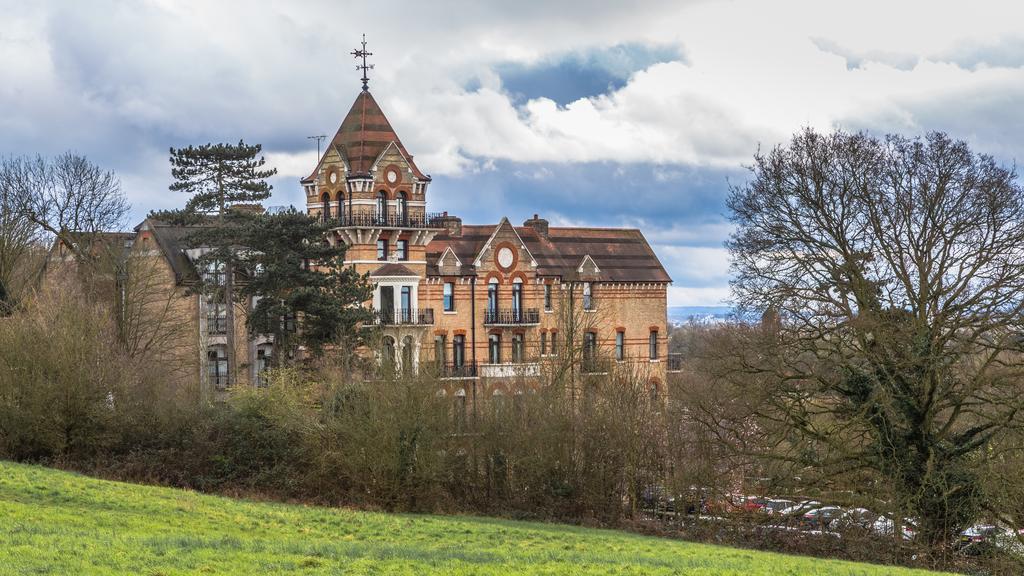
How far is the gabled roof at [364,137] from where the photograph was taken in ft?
186

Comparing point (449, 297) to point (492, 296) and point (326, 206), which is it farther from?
point (326, 206)

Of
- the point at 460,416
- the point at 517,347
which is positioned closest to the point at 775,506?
the point at 460,416

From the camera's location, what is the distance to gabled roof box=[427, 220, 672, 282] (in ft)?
199

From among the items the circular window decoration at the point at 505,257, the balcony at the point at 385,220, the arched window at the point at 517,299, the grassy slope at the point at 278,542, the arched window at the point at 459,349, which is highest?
the balcony at the point at 385,220

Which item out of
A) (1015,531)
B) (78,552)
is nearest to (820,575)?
(1015,531)

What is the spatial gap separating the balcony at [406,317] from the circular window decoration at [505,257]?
5.33m

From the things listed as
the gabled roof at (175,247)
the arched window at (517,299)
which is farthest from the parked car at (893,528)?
the gabled roof at (175,247)

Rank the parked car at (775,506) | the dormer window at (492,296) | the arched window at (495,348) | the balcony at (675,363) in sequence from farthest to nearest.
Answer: the balcony at (675,363) < the arched window at (495,348) < the dormer window at (492,296) < the parked car at (775,506)

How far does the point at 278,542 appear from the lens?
22516 mm

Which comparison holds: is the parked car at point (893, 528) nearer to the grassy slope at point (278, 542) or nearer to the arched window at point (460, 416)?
the grassy slope at point (278, 542)

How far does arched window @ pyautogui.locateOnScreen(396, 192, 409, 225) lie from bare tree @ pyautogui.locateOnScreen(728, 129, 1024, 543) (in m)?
26.7

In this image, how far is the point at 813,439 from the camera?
106 ft

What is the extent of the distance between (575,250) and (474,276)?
325 inches

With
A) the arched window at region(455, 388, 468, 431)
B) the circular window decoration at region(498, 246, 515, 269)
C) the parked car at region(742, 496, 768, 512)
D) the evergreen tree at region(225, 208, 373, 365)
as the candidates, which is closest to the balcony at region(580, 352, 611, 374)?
the arched window at region(455, 388, 468, 431)
